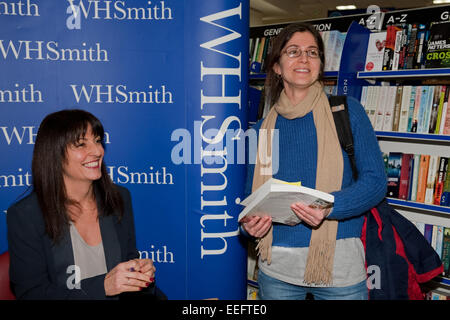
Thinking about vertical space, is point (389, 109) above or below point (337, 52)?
below

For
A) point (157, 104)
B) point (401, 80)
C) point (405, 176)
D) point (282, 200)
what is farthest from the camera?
point (401, 80)

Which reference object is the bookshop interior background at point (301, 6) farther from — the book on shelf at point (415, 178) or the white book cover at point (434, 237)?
the white book cover at point (434, 237)

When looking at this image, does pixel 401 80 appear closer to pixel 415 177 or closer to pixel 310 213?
pixel 415 177

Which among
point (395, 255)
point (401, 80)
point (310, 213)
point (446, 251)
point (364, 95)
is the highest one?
point (401, 80)

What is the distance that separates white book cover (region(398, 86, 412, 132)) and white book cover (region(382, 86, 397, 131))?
0.19 feet

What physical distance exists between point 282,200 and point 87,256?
0.89m

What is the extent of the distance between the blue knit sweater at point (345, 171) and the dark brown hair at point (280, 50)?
210 millimetres

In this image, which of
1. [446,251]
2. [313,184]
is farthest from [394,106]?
[313,184]

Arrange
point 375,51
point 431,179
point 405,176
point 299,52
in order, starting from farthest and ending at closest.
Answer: point 375,51 < point 405,176 < point 431,179 < point 299,52

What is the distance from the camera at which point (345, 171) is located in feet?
5.23

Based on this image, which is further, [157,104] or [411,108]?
[411,108]

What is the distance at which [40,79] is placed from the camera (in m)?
2.05
